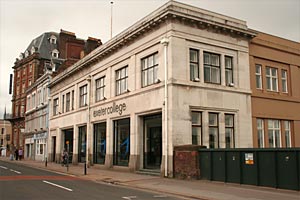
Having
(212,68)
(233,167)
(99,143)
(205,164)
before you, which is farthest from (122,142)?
(233,167)

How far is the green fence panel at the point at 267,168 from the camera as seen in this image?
50.2 ft

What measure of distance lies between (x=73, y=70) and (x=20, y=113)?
39662 millimetres

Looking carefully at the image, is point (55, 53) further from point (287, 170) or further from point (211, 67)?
point (287, 170)

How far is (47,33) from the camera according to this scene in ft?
243

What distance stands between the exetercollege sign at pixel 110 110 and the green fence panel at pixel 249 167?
1247 centimetres

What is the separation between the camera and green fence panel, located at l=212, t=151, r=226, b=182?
17917 mm

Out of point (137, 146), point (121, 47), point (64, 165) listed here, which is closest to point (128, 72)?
point (121, 47)

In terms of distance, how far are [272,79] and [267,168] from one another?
14.8 metres

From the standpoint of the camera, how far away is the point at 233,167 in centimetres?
1733

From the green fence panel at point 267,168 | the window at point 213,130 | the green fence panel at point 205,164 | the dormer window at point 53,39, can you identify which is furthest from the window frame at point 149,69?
the dormer window at point 53,39

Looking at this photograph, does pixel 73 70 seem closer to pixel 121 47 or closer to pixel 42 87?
pixel 121 47

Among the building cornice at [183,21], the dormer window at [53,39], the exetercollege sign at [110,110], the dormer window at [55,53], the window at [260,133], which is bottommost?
the window at [260,133]

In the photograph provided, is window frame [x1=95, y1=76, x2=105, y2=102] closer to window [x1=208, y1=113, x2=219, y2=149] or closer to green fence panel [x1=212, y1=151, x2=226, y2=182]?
window [x1=208, y1=113, x2=219, y2=149]

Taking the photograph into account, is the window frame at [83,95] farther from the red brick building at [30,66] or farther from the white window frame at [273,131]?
the red brick building at [30,66]
